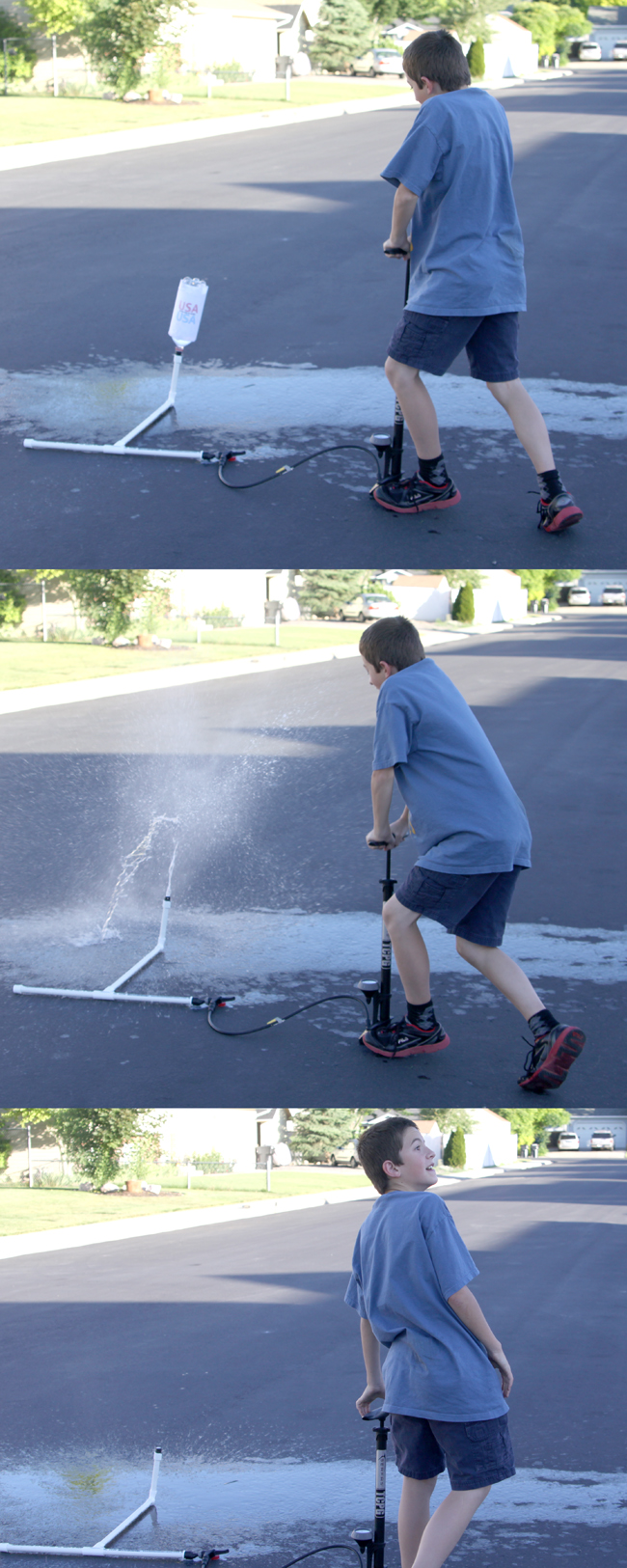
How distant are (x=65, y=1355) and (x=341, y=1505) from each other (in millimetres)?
1981

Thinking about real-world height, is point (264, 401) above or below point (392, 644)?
above

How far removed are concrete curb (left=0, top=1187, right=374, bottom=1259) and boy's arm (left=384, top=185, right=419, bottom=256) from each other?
574cm

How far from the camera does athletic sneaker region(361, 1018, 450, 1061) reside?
4.18 metres

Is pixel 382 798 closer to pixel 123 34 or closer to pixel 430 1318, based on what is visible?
pixel 430 1318

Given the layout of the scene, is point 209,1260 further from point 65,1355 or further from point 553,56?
point 553,56

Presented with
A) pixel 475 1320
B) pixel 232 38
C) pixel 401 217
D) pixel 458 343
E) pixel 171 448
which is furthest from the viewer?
pixel 232 38

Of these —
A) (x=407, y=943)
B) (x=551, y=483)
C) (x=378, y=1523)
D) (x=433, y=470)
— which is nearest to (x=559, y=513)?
(x=551, y=483)

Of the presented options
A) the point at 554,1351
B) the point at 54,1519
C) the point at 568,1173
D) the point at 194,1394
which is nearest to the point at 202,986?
the point at 194,1394

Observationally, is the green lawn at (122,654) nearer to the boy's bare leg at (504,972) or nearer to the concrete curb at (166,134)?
the concrete curb at (166,134)

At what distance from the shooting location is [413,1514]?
2.96 m

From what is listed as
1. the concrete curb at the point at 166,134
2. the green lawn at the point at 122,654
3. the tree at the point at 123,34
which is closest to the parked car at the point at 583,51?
the concrete curb at the point at 166,134

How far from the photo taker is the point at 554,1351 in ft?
18.3

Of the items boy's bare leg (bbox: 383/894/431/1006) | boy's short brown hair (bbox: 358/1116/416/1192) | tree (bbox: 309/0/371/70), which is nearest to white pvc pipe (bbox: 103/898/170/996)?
boy's bare leg (bbox: 383/894/431/1006)

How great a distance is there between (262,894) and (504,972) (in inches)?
104
